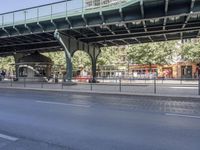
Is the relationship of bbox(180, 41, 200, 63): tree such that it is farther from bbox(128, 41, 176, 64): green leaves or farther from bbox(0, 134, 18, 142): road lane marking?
bbox(0, 134, 18, 142): road lane marking

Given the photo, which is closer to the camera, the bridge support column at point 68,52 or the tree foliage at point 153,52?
the bridge support column at point 68,52

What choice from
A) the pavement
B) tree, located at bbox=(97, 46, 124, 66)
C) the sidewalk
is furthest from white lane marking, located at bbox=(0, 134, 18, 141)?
tree, located at bbox=(97, 46, 124, 66)

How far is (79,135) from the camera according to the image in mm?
6555

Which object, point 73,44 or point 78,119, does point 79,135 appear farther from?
point 73,44

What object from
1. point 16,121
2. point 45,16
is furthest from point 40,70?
A: point 16,121

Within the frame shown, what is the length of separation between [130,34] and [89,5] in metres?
6.75

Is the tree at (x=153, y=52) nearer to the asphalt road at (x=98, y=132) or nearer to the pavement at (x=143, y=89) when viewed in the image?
the pavement at (x=143, y=89)

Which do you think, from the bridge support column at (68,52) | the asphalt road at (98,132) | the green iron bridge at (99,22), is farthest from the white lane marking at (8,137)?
the bridge support column at (68,52)

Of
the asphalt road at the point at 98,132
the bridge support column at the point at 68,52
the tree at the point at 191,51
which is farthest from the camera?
the tree at the point at 191,51

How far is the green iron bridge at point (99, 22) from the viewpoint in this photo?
72.1 ft

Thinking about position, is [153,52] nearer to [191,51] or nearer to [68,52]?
[191,51]

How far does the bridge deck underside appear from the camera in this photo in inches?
853

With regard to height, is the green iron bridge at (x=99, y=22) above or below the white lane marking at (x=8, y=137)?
above

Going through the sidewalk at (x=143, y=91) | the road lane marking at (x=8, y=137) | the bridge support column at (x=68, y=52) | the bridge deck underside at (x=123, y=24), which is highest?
the bridge deck underside at (x=123, y=24)
